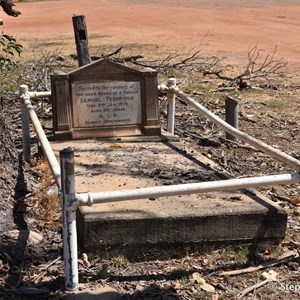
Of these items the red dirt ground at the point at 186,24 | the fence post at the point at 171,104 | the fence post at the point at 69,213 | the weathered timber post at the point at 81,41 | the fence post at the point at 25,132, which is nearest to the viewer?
the fence post at the point at 69,213

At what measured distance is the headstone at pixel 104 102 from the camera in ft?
26.0

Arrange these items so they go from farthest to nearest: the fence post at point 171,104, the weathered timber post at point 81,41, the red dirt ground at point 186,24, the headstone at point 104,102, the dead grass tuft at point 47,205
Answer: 1. the red dirt ground at point 186,24
2. the weathered timber post at point 81,41
3. the fence post at point 171,104
4. the headstone at point 104,102
5. the dead grass tuft at point 47,205

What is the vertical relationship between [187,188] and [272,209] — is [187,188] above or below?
above

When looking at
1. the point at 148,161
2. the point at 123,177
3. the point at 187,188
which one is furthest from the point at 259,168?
the point at 187,188

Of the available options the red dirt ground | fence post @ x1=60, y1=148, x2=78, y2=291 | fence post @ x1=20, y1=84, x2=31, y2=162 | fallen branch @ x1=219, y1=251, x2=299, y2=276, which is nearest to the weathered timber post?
fence post @ x1=20, y1=84, x2=31, y2=162

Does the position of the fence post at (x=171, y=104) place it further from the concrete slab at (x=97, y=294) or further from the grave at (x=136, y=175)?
the concrete slab at (x=97, y=294)

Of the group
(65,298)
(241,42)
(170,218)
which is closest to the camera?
(65,298)

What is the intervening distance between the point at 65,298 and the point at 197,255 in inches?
46.7

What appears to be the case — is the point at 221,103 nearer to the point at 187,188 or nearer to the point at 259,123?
the point at 259,123

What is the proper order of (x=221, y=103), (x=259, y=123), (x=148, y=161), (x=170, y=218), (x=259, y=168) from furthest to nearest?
1. (x=221, y=103)
2. (x=259, y=123)
3. (x=259, y=168)
4. (x=148, y=161)
5. (x=170, y=218)

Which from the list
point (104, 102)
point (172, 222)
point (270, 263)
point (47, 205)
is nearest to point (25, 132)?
point (104, 102)

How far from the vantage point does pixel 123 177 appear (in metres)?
6.59

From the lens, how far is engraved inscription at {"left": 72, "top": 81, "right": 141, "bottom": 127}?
26.3ft

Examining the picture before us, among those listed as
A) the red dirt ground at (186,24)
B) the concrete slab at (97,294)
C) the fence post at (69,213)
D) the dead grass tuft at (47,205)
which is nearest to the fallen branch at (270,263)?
the concrete slab at (97,294)
